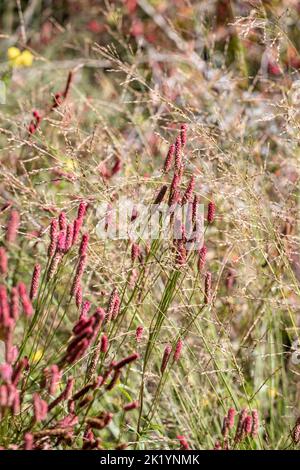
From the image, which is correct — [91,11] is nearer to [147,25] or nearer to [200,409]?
[147,25]

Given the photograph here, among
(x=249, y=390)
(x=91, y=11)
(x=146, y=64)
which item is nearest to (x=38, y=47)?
(x=91, y=11)

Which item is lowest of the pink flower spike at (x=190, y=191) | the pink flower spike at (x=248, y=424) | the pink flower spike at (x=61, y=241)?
the pink flower spike at (x=248, y=424)

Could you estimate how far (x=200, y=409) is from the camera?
2.10 m

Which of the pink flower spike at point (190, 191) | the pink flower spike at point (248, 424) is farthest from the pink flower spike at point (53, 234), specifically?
the pink flower spike at point (248, 424)

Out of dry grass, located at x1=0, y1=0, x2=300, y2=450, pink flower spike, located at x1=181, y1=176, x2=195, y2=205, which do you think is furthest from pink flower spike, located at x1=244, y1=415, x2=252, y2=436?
pink flower spike, located at x1=181, y1=176, x2=195, y2=205

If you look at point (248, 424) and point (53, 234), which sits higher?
point (53, 234)

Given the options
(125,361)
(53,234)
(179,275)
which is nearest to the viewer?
(125,361)

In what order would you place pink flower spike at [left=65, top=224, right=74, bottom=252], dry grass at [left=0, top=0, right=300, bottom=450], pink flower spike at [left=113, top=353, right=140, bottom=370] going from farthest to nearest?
dry grass at [left=0, top=0, right=300, bottom=450] → pink flower spike at [left=65, top=224, right=74, bottom=252] → pink flower spike at [left=113, top=353, right=140, bottom=370]

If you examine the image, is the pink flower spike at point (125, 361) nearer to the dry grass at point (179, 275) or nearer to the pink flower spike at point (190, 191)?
the dry grass at point (179, 275)

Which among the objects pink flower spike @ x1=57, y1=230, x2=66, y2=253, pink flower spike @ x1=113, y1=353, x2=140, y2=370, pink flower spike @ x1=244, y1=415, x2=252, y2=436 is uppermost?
pink flower spike @ x1=57, y1=230, x2=66, y2=253

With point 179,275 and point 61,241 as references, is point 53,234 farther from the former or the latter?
point 179,275

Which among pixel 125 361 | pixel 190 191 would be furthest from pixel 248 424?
pixel 190 191

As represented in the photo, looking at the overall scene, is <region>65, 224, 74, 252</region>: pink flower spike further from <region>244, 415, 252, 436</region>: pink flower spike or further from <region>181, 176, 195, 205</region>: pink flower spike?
<region>244, 415, 252, 436</region>: pink flower spike
